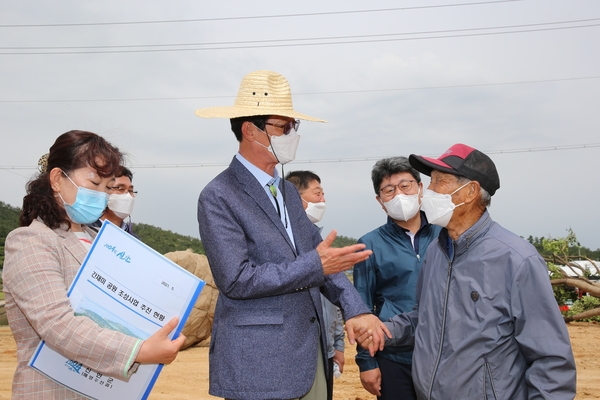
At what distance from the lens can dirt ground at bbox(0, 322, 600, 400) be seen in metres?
7.25

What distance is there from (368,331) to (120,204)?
3020mm

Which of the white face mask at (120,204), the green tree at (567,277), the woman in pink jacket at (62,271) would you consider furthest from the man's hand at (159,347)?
the green tree at (567,277)

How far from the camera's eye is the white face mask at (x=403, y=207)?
3992 millimetres

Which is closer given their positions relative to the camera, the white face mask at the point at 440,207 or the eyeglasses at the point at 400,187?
the white face mask at the point at 440,207

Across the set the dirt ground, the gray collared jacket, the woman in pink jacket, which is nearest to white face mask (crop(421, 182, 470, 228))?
the gray collared jacket

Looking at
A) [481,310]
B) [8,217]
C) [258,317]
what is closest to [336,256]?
[258,317]

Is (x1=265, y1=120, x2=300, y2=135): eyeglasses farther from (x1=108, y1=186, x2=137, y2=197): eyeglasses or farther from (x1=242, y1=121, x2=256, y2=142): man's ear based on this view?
(x1=108, y1=186, x2=137, y2=197): eyeglasses

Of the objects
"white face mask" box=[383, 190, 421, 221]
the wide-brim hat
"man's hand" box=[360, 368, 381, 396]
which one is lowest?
"man's hand" box=[360, 368, 381, 396]

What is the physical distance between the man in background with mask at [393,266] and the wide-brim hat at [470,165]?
40.8 inches

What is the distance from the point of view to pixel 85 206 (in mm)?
2426

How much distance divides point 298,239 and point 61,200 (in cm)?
123

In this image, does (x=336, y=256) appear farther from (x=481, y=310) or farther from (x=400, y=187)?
(x=400, y=187)

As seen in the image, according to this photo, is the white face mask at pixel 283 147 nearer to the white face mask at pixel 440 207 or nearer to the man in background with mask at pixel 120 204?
the white face mask at pixel 440 207

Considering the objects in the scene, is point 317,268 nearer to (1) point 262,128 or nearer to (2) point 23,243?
(1) point 262,128
